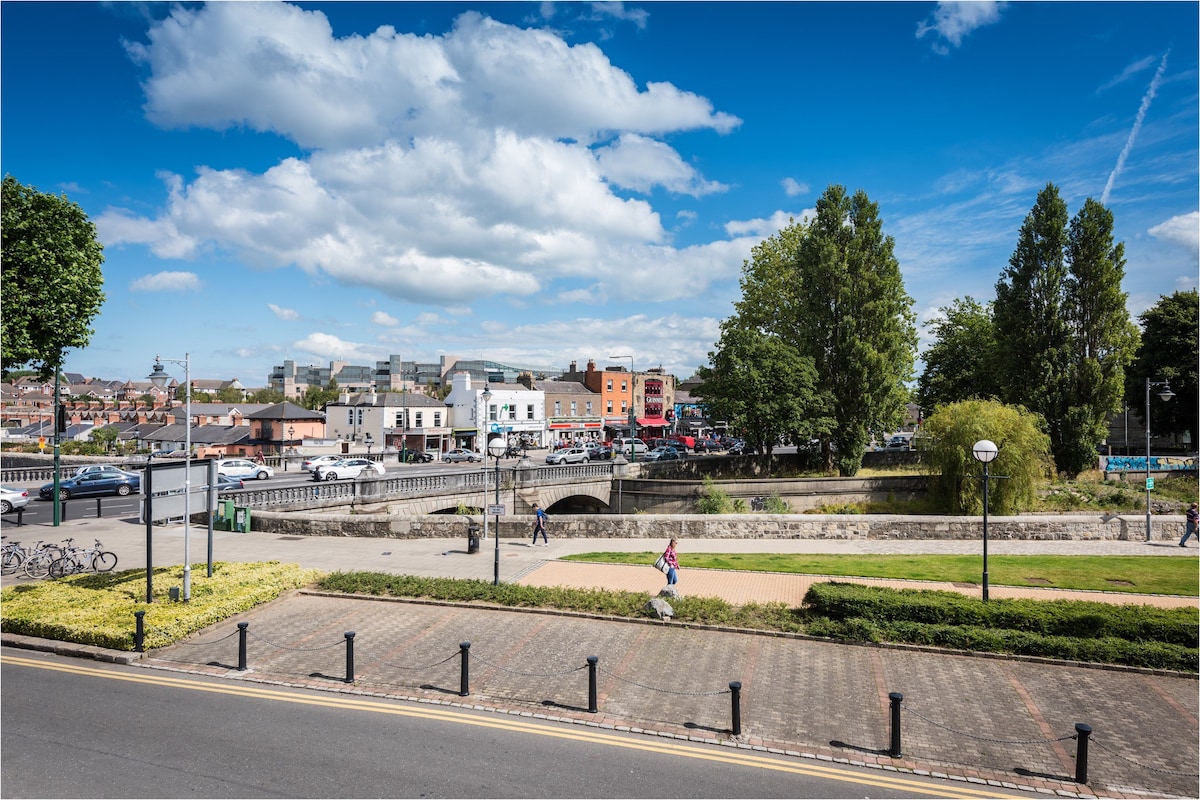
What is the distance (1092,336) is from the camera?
4216 centimetres

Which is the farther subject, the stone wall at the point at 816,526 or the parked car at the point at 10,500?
the parked car at the point at 10,500

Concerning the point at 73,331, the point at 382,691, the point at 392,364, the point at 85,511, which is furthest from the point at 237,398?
the point at 382,691

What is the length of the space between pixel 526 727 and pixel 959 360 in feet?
190

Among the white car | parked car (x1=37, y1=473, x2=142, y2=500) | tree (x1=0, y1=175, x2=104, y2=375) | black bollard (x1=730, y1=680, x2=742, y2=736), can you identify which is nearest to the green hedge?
black bollard (x1=730, y1=680, x2=742, y2=736)

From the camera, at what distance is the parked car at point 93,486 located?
114 feet

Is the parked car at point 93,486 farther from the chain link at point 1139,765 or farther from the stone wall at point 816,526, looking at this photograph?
the chain link at point 1139,765

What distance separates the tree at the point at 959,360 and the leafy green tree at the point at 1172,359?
1306 cm

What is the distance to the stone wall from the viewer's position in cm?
2650

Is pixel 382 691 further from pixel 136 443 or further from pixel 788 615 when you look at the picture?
pixel 136 443

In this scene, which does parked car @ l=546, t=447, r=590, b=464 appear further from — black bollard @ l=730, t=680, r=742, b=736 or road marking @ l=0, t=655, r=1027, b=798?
black bollard @ l=730, t=680, r=742, b=736

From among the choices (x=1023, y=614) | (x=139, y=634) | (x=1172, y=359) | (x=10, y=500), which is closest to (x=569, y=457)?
(x=10, y=500)

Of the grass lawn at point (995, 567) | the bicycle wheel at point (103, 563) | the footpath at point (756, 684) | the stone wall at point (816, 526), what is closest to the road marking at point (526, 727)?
the footpath at point (756, 684)

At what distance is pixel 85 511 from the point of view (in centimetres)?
3098

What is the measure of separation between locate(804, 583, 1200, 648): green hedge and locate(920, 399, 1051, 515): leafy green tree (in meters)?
19.4
